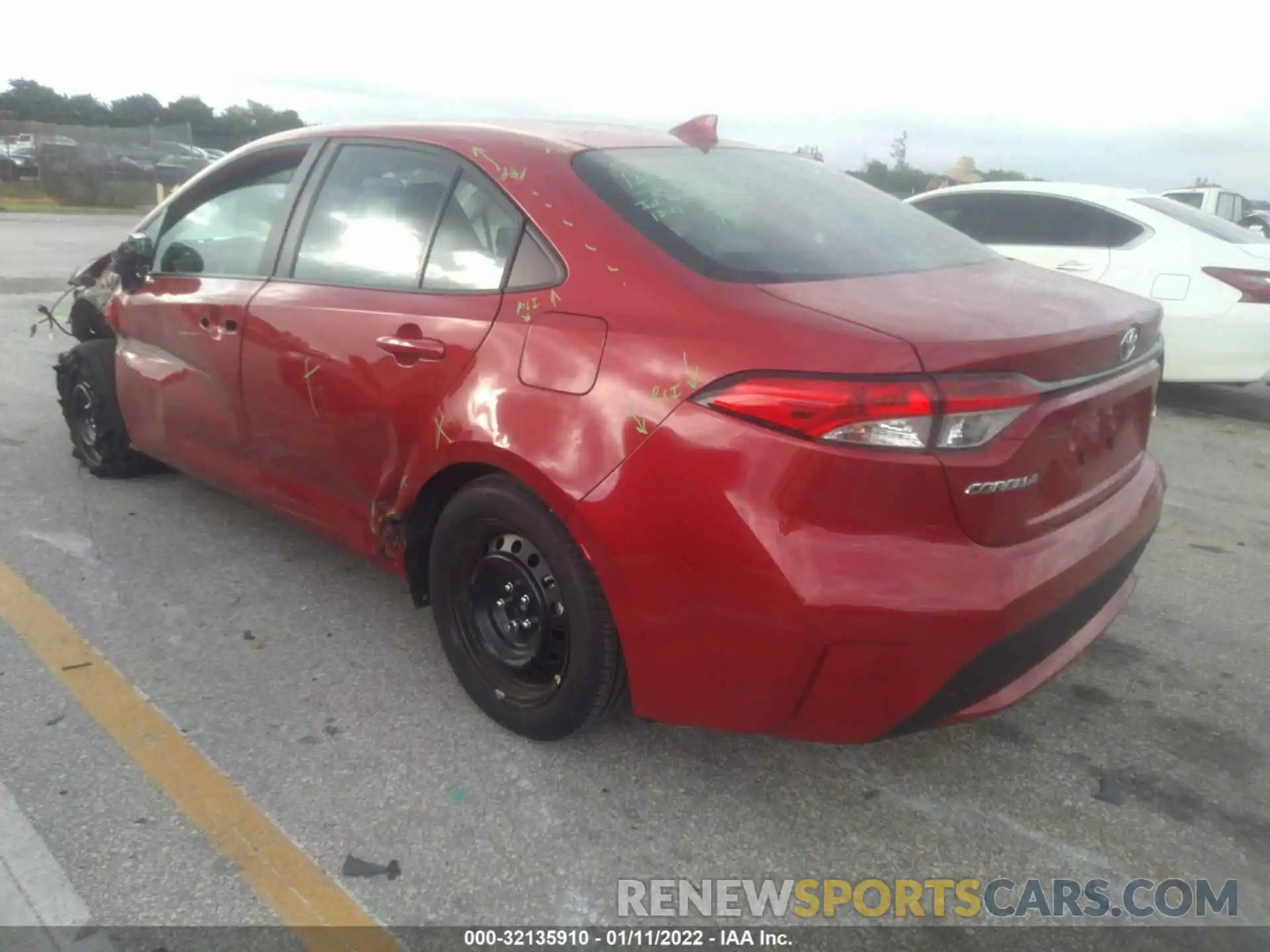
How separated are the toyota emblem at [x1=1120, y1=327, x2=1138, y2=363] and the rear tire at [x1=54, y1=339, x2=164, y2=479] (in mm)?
3906

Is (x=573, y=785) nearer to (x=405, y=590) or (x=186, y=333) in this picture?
(x=405, y=590)

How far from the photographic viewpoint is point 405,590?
141 inches

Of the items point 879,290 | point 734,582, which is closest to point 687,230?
point 879,290

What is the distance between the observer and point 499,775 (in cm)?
255

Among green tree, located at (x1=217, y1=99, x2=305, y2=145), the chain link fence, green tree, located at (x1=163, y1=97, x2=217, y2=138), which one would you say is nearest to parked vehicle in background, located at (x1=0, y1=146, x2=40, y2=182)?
the chain link fence

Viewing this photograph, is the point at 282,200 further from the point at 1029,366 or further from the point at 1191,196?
the point at 1191,196

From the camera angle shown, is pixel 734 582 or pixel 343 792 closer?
pixel 734 582

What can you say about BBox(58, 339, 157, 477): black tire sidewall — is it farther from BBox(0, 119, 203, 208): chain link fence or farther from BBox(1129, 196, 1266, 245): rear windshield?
BBox(0, 119, 203, 208): chain link fence

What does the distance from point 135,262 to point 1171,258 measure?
623cm

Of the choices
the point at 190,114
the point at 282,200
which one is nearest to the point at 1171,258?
the point at 282,200

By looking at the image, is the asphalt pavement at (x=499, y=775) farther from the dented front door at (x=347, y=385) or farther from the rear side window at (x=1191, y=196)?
the rear side window at (x=1191, y=196)

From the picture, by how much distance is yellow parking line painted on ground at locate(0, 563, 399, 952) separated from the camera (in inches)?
81.4

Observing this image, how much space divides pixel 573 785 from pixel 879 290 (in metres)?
1.45

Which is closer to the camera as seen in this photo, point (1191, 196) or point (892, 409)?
point (892, 409)
